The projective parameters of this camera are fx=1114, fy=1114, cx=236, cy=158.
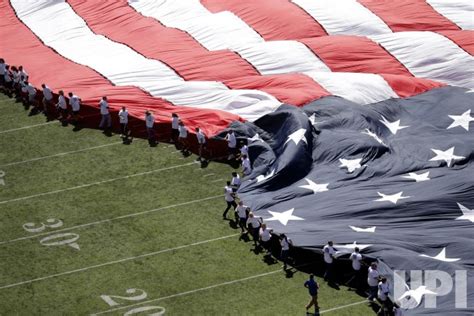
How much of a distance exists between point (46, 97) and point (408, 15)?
11.5 m

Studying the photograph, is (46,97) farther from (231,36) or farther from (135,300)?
(135,300)

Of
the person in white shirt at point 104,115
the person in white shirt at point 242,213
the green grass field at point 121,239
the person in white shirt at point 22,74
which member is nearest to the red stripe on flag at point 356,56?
the green grass field at point 121,239

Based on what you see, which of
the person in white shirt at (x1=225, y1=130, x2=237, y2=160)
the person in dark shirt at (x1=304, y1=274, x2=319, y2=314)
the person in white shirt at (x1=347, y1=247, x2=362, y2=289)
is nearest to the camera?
the person in dark shirt at (x1=304, y1=274, x2=319, y2=314)

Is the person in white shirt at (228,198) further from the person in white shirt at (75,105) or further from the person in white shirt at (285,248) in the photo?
the person in white shirt at (75,105)

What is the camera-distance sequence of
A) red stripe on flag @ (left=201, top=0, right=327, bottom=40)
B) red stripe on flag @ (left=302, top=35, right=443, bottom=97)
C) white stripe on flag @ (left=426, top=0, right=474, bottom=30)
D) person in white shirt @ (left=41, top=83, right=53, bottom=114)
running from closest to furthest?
person in white shirt @ (left=41, top=83, right=53, bottom=114) → red stripe on flag @ (left=302, top=35, right=443, bottom=97) → red stripe on flag @ (left=201, top=0, right=327, bottom=40) → white stripe on flag @ (left=426, top=0, right=474, bottom=30)

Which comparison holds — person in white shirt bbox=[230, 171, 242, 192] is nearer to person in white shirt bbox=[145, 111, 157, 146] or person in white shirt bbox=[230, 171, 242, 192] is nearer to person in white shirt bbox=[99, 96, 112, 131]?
person in white shirt bbox=[145, 111, 157, 146]

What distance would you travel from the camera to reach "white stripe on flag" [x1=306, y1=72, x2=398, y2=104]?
3045 centimetres

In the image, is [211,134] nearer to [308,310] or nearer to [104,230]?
[104,230]

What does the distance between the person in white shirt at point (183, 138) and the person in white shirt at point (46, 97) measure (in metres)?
4.33

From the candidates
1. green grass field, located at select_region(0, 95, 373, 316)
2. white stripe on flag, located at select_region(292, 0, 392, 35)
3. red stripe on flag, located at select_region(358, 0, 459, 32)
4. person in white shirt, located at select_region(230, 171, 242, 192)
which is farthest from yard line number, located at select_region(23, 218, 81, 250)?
red stripe on flag, located at select_region(358, 0, 459, 32)

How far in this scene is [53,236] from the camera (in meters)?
26.3

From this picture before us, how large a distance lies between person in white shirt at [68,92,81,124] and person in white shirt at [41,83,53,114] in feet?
2.45

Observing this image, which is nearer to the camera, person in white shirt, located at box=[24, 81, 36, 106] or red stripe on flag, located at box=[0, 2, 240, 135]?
red stripe on flag, located at box=[0, 2, 240, 135]

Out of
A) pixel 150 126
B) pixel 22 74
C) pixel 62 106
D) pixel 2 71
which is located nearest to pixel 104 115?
pixel 62 106
